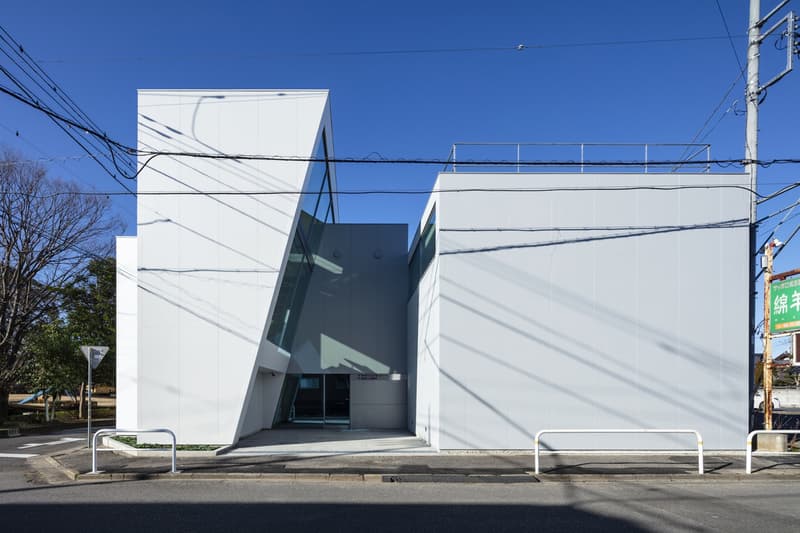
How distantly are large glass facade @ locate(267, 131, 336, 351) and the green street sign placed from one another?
11.5 meters

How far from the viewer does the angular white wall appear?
43.1 feet

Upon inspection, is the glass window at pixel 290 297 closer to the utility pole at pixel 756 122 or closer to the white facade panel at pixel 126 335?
the white facade panel at pixel 126 335

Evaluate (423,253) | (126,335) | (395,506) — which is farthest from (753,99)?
(126,335)

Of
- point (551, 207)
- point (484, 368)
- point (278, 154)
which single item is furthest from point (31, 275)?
point (551, 207)

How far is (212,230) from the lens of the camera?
13.4 metres

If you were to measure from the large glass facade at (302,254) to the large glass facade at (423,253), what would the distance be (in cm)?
337

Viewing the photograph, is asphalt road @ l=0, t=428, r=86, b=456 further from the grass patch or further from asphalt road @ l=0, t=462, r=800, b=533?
asphalt road @ l=0, t=462, r=800, b=533

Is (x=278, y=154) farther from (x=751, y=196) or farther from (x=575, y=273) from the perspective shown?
(x=751, y=196)

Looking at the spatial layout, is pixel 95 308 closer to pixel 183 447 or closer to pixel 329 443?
pixel 183 447

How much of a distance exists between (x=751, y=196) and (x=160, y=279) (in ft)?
46.8

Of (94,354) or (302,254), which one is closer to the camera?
(94,354)

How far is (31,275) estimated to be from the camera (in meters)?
21.0

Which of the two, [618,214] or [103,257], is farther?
[103,257]

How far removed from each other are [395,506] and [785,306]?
34.0 ft
